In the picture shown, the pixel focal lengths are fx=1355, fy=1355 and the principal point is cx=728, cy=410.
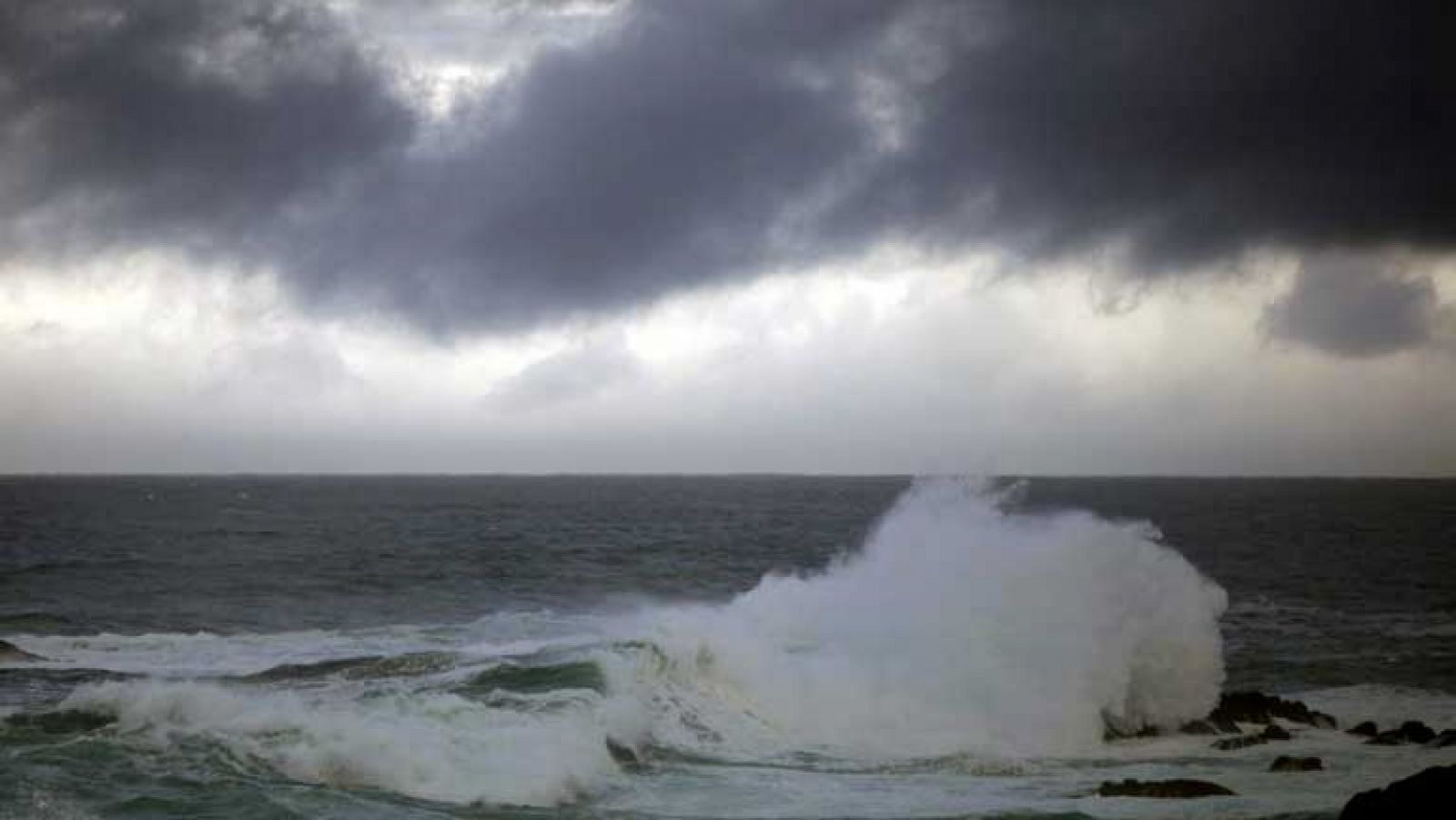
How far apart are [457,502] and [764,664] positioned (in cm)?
9839

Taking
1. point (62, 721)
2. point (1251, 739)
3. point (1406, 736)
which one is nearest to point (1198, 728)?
point (1251, 739)

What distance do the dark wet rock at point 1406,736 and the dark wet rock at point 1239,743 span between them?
159 centimetres

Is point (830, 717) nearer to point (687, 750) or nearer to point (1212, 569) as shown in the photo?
point (687, 750)

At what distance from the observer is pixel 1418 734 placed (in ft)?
65.7

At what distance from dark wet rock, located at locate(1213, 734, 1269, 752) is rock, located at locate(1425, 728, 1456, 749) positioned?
2280mm

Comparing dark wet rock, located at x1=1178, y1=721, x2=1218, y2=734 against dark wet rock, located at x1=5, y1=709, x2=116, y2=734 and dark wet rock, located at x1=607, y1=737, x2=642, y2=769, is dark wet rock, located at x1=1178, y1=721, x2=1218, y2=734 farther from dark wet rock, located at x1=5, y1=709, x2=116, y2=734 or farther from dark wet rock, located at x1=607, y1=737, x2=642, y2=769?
dark wet rock, located at x1=5, y1=709, x2=116, y2=734

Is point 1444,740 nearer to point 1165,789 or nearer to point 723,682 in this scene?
point 1165,789

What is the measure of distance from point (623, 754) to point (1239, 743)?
906 centimetres

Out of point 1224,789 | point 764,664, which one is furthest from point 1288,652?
point 1224,789

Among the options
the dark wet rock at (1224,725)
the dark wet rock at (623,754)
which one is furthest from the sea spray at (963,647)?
the dark wet rock at (623,754)

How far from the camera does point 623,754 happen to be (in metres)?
17.7

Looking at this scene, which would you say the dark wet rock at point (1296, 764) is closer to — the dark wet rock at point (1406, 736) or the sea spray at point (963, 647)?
the dark wet rock at point (1406, 736)

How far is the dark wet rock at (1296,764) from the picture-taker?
56.7 feet

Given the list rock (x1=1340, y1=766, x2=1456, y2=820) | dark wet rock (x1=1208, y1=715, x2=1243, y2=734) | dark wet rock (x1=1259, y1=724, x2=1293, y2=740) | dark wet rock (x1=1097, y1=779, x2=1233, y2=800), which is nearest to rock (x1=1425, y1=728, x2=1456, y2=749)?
dark wet rock (x1=1259, y1=724, x2=1293, y2=740)
